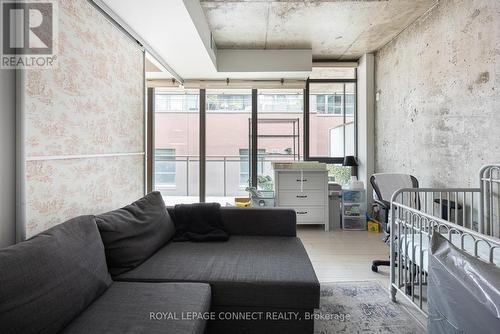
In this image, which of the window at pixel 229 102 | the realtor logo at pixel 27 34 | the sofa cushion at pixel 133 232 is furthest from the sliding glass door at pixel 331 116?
the realtor logo at pixel 27 34

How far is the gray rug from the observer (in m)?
1.60

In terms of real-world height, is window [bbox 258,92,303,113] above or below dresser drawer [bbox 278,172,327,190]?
above

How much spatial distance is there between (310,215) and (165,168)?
2.27 metres

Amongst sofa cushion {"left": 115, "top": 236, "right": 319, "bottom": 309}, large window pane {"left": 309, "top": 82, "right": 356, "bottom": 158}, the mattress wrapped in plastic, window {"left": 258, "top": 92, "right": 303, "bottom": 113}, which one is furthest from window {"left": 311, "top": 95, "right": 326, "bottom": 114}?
the mattress wrapped in plastic

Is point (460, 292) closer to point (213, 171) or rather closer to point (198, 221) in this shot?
point (198, 221)

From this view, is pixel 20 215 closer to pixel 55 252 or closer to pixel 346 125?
pixel 55 252

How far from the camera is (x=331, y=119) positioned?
4219 millimetres

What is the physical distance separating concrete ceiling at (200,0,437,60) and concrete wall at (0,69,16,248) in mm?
1922

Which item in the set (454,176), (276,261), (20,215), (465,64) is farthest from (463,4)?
(20,215)

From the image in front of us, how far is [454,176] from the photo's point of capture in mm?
2377

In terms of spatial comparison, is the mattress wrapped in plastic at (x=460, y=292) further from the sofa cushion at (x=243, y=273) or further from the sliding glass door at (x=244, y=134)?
the sliding glass door at (x=244, y=134)

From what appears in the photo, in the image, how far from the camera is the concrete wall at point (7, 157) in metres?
1.20

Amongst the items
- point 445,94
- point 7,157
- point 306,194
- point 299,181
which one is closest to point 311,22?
point 445,94

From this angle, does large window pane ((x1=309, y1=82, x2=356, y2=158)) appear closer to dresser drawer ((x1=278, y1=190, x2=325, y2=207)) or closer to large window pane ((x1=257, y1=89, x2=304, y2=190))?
large window pane ((x1=257, y1=89, x2=304, y2=190))
